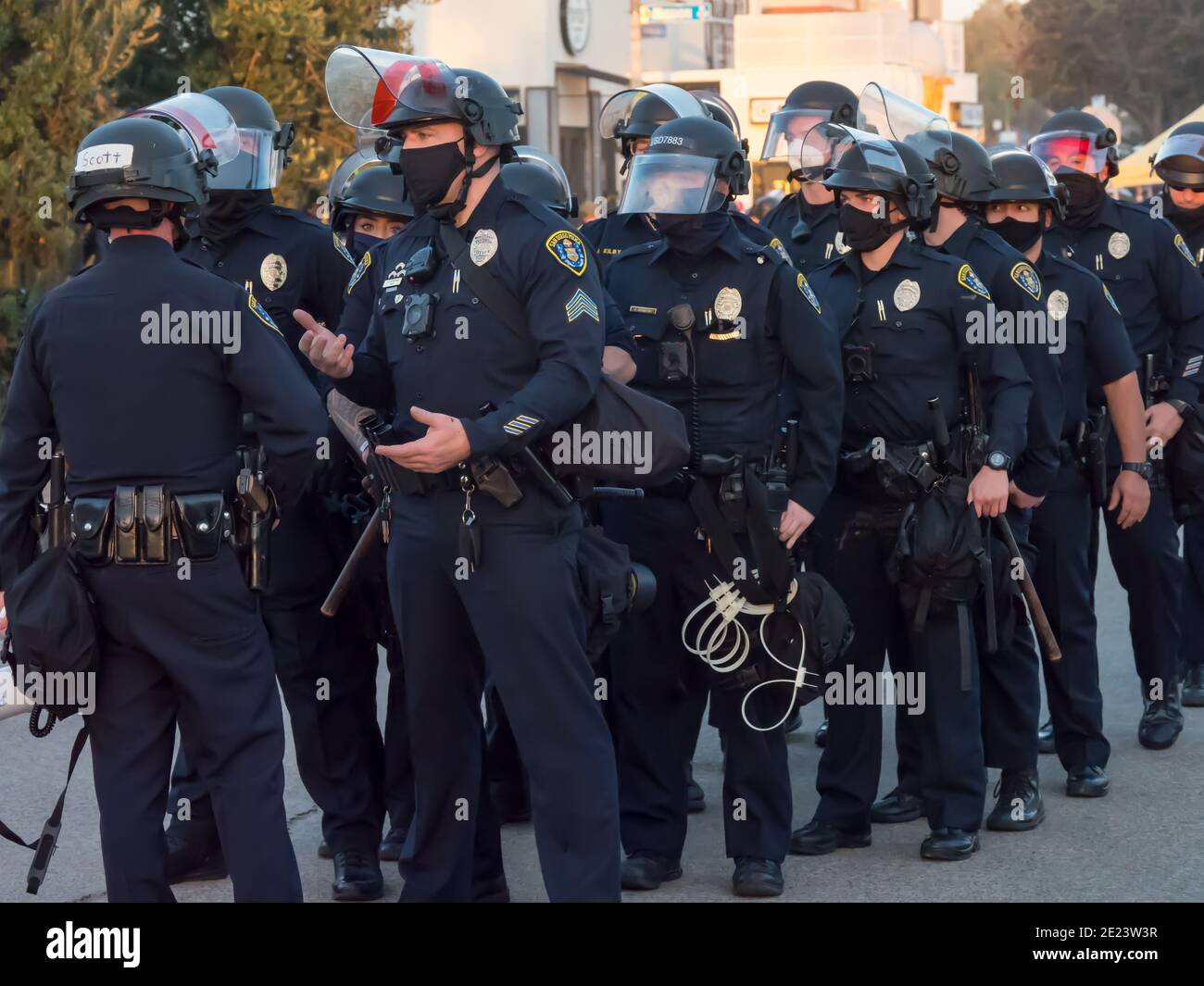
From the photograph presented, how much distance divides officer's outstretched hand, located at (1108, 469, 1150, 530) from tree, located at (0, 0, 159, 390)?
7.27m

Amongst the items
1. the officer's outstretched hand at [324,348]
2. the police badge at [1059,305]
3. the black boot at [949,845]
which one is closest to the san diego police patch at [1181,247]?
the police badge at [1059,305]

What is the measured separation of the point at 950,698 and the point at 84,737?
2.65 meters

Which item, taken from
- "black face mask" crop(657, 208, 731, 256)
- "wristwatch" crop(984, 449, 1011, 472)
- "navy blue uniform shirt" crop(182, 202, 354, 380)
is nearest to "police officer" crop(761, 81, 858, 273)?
"wristwatch" crop(984, 449, 1011, 472)

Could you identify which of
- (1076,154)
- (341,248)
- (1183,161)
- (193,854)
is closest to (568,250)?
(341,248)

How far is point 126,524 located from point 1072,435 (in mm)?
3535

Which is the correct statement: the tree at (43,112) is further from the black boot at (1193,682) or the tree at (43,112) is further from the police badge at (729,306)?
the black boot at (1193,682)

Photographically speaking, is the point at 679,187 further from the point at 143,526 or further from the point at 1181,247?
the point at 1181,247

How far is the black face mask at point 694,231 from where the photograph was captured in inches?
212

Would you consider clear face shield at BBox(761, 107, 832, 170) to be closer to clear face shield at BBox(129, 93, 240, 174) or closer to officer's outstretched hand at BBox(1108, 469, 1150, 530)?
officer's outstretched hand at BBox(1108, 469, 1150, 530)

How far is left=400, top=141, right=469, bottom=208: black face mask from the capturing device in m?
4.71

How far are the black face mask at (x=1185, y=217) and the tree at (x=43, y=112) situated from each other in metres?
6.80

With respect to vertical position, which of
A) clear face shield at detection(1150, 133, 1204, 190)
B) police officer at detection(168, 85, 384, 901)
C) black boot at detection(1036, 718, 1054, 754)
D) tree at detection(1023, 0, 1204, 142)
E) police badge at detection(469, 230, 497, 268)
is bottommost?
black boot at detection(1036, 718, 1054, 754)
